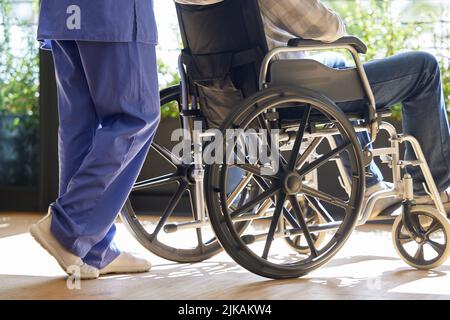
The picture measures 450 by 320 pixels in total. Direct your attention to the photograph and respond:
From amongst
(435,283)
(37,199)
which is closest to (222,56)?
(435,283)

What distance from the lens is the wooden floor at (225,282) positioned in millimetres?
1860

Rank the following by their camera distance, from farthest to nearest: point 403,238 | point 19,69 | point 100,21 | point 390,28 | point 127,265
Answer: point 19,69 < point 390,28 < point 403,238 < point 127,265 < point 100,21

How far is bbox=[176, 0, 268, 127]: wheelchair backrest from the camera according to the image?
6.67 feet

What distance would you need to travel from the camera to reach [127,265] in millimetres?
2158

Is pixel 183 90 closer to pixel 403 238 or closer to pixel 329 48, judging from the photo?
pixel 329 48

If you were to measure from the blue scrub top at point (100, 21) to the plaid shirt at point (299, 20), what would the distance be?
182 millimetres

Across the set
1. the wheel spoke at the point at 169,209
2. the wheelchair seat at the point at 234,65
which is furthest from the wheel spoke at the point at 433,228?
the wheel spoke at the point at 169,209

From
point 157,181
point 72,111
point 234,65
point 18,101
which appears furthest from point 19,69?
point 234,65

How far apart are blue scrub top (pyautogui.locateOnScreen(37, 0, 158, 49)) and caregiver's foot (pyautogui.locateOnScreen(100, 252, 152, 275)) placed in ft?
1.88

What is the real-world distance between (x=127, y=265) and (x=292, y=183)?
0.50 m

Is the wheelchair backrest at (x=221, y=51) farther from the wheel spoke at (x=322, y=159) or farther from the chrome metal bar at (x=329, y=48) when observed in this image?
the wheel spoke at (x=322, y=159)

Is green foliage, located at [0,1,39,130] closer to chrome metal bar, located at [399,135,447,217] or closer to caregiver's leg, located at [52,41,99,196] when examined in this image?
caregiver's leg, located at [52,41,99,196]

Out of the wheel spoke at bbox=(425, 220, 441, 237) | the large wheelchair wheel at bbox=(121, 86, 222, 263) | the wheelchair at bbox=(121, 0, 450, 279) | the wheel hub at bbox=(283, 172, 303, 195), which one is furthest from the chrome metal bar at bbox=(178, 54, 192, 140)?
the wheel spoke at bbox=(425, 220, 441, 237)
